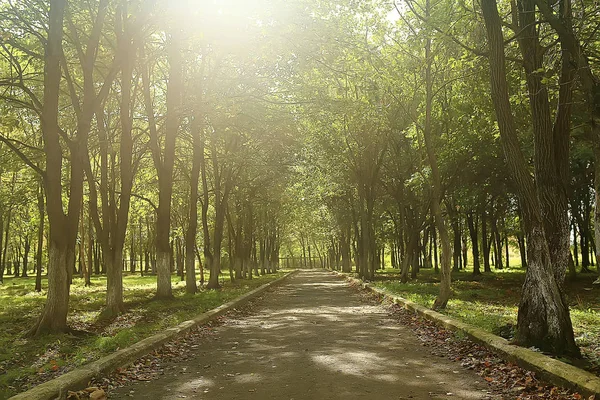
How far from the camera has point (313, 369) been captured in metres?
7.47

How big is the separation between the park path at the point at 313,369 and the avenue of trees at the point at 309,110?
1743 millimetres

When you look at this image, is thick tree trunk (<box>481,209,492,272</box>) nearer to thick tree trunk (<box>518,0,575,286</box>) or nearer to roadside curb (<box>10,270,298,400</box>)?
roadside curb (<box>10,270,298,400</box>)

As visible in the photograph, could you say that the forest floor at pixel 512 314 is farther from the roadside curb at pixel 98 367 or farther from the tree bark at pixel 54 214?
the tree bark at pixel 54 214

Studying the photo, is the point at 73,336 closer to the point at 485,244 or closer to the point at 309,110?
the point at 309,110

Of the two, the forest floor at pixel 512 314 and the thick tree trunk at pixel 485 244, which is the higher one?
the thick tree trunk at pixel 485 244

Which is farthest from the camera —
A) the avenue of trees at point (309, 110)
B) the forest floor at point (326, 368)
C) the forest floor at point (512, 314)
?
the avenue of trees at point (309, 110)

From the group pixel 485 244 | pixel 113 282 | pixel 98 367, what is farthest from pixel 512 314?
pixel 485 244

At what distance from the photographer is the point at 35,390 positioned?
5504mm

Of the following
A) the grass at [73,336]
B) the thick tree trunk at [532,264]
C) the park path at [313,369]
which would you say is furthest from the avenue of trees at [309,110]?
the park path at [313,369]

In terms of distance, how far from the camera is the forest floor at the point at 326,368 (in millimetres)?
6141

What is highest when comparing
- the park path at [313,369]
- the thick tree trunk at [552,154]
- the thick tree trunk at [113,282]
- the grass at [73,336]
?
the thick tree trunk at [552,154]

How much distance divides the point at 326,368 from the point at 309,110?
1340 centimetres

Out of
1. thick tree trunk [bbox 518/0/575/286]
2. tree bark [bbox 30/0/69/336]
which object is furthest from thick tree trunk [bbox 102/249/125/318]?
thick tree trunk [bbox 518/0/575/286]

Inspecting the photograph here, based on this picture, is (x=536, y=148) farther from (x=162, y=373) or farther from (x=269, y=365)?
(x=162, y=373)
